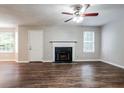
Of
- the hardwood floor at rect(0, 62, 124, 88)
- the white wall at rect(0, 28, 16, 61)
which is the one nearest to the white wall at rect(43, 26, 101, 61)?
the white wall at rect(0, 28, 16, 61)

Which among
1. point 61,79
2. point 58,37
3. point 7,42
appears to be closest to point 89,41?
point 58,37

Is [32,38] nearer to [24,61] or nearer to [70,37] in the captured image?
[24,61]

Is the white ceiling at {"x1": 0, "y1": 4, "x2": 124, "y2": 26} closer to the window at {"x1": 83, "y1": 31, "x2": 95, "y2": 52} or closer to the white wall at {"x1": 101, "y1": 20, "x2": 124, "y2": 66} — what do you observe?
the white wall at {"x1": 101, "y1": 20, "x2": 124, "y2": 66}

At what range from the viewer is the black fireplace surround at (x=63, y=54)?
10289mm

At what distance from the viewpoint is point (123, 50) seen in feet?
25.0

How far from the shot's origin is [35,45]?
10141 mm

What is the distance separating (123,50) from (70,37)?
371 cm

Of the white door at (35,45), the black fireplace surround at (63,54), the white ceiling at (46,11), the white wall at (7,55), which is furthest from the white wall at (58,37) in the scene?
the white ceiling at (46,11)

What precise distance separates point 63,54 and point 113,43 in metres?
3.09

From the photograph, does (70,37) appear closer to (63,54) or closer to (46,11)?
(63,54)

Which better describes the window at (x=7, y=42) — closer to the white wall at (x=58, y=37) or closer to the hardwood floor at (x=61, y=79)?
the white wall at (x=58, y=37)

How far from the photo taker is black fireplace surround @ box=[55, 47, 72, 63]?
33.8ft

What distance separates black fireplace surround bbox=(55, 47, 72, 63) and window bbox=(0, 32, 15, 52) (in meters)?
2.99
